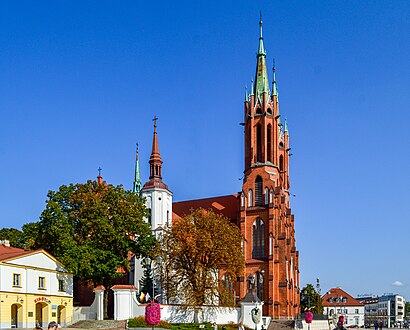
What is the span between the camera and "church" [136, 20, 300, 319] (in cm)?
7438

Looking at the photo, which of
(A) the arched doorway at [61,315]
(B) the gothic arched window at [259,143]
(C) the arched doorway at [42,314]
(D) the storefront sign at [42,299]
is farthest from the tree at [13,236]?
(B) the gothic arched window at [259,143]

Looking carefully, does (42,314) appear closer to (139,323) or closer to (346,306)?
(139,323)

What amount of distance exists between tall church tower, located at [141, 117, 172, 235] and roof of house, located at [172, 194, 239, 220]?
6.78 metres

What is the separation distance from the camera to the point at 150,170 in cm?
7650

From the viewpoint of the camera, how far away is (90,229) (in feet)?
182

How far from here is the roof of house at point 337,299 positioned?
137250 millimetres

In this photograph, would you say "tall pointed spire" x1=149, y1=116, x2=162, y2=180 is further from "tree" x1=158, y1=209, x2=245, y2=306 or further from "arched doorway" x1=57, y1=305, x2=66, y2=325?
"arched doorway" x1=57, y1=305, x2=66, y2=325

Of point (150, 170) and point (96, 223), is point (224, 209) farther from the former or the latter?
point (96, 223)

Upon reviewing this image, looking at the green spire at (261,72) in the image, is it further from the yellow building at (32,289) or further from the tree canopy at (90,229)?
the yellow building at (32,289)

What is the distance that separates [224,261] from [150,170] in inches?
835

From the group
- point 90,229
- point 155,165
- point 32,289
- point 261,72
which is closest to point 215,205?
point 155,165

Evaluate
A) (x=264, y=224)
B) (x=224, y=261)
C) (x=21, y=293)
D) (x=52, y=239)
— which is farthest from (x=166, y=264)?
(x=264, y=224)

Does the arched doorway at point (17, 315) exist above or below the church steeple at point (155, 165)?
below

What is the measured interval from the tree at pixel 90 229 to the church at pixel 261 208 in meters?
13.6
